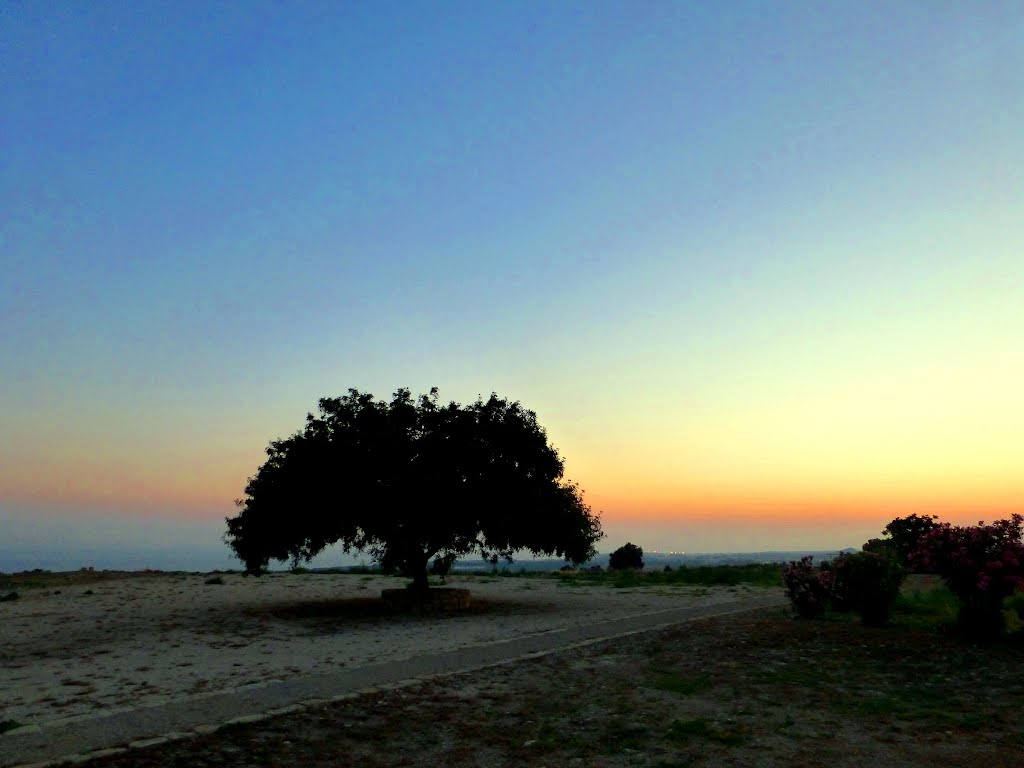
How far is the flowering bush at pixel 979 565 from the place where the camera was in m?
15.6

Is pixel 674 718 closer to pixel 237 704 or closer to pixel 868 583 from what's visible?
pixel 237 704

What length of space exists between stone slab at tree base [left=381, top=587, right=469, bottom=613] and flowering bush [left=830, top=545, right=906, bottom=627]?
1052cm

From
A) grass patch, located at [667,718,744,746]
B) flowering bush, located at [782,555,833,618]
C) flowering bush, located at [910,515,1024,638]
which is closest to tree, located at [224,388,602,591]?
flowering bush, located at [782,555,833,618]

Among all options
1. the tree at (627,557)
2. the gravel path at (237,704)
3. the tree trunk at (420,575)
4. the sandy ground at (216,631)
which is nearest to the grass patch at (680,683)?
the gravel path at (237,704)

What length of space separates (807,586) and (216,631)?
14366 mm

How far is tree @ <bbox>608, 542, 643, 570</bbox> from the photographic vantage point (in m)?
62.1

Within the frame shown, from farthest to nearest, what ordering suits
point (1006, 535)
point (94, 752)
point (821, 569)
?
point (821, 569) < point (1006, 535) < point (94, 752)

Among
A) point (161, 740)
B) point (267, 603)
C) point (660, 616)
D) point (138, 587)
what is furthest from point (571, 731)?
point (138, 587)

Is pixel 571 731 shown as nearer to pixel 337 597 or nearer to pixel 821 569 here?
pixel 821 569

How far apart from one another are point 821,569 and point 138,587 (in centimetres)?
2548

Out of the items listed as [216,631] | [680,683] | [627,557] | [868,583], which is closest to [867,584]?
[868,583]

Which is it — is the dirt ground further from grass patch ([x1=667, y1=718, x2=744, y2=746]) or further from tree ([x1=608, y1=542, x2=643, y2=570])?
tree ([x1=608, y1=542, x2=643, y2=570])

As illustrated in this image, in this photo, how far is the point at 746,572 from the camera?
4225 centimetres

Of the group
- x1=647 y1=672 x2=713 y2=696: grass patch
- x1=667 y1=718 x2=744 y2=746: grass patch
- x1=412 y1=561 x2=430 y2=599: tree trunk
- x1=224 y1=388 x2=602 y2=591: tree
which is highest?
x1=224 y1=388 x2=602 y2=591: tree
